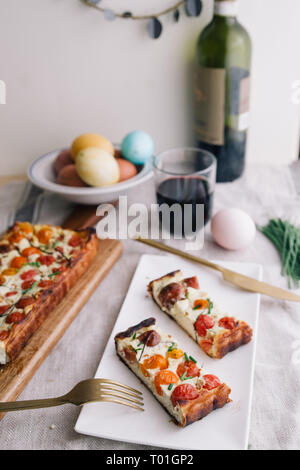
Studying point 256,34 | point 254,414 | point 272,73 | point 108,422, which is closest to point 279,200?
point 272,73

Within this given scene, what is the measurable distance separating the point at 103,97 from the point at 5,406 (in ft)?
4.22

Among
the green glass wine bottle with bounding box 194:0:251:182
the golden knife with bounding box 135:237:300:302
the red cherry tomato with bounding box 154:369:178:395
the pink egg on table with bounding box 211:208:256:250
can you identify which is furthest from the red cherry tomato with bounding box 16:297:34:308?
the green glass wine bottle with bounding box 194:0:251:182

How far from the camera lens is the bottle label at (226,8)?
146 cm

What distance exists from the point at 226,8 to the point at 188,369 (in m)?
1.18

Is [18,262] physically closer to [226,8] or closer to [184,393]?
[184,393]

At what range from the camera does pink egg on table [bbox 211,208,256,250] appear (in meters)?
1.34

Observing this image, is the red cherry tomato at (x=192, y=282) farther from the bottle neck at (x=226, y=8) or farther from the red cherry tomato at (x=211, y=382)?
the bottle neck at (x=226, y=8)

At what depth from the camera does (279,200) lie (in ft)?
5.39

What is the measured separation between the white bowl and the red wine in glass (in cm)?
11

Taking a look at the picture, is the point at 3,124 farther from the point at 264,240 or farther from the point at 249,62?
the point at 264,240

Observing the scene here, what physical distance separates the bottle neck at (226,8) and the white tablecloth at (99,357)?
67 cm

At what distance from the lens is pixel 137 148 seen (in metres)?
1.56

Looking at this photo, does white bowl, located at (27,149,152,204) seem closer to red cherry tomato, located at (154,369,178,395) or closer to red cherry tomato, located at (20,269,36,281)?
red cherry tomato, located at (20,269,36,281)

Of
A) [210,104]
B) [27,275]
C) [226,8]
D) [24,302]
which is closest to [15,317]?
[24,302]
